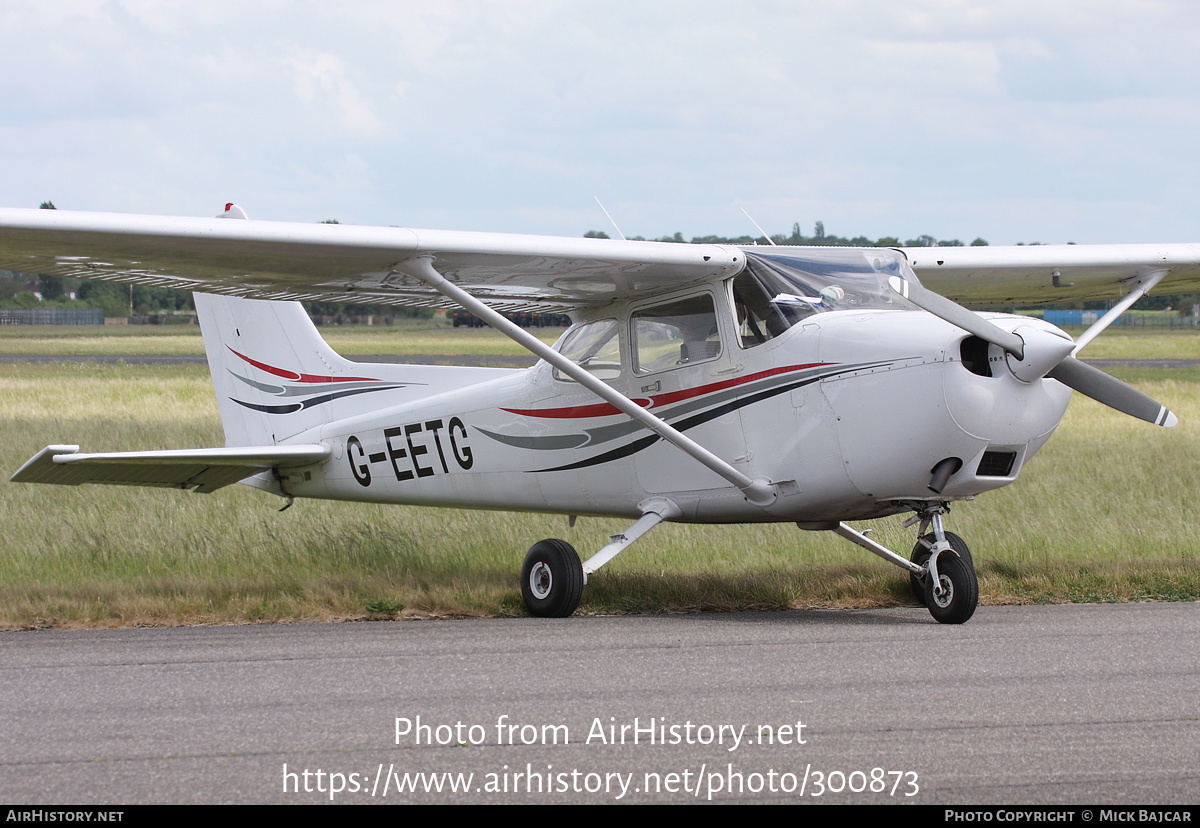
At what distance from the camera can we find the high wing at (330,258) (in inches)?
263

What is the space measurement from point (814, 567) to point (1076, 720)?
14.9 ft

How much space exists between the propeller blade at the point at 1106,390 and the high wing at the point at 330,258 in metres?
2.04

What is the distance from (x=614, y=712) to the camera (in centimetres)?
498

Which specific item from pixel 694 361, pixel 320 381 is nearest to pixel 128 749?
pixel 694 361

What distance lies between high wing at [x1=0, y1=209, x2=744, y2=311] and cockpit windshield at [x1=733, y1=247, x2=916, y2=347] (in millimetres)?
181

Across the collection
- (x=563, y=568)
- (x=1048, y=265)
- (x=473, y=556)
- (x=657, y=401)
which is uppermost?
(x=1048, y=265)

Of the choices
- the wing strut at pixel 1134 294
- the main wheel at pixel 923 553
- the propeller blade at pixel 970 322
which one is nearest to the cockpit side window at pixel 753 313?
the propeller blade at pixel 970 322

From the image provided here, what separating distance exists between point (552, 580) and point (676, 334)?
181cm

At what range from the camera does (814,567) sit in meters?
9.35

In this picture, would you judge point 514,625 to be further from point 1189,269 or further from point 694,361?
point 1189,269

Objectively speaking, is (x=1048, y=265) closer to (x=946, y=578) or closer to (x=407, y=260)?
(x=946, y=578)

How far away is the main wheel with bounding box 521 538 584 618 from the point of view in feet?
25.6

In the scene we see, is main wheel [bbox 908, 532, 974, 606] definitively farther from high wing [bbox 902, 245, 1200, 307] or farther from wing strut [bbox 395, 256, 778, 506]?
high wing [bbox 902, 245, 1200, 307]

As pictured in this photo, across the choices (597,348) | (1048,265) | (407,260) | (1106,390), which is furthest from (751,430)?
(1048,265)
